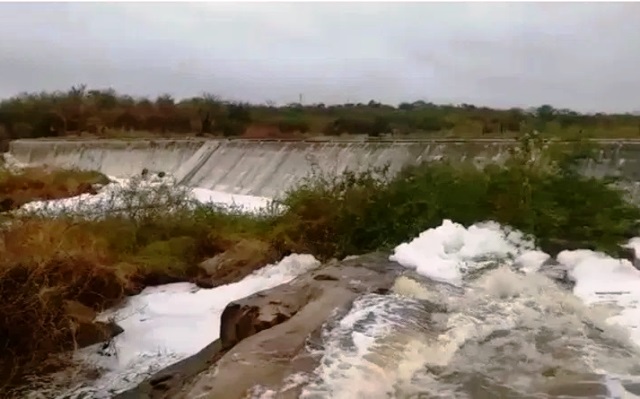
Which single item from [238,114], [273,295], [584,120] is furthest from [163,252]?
[238,114]

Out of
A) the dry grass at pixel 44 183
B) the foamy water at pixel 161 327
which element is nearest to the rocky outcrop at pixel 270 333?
the foamy water at pixel 161 327

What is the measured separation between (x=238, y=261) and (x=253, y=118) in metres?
15.4

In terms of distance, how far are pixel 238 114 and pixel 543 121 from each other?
13876mm

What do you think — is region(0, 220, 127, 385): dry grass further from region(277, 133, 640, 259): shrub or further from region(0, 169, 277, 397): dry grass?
region(277, 133, 640, 259): shrub

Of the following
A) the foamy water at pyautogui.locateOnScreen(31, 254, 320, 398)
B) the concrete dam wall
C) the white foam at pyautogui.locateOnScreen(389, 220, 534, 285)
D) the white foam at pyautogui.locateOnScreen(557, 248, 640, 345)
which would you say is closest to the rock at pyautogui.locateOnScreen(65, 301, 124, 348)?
the foamy water at pyautogui.locateOnScreen(31, 254, 320, 398)

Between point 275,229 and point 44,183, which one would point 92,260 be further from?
point 44,183

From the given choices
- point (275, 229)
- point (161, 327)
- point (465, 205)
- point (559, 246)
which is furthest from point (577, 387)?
point (275, 229)

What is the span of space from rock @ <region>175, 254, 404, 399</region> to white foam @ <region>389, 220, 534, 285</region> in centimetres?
20

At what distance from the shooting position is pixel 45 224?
648 cm

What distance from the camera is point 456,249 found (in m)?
5.74

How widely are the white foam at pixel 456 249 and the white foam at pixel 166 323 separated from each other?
1.68 metres

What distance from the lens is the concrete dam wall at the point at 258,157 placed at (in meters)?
11.1

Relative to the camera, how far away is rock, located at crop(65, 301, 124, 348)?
5.49 metres

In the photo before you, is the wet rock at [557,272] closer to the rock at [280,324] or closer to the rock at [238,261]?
the rock at [280,324]
